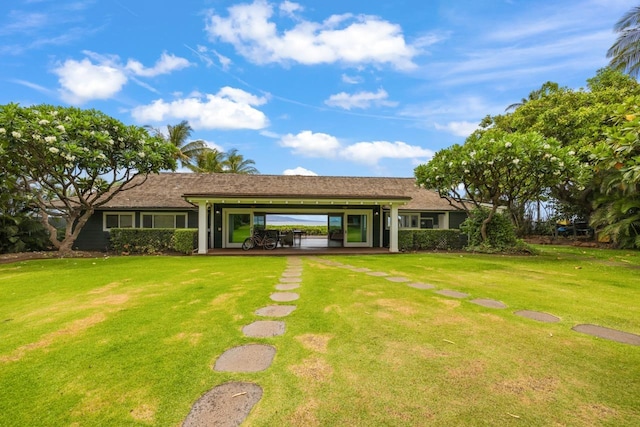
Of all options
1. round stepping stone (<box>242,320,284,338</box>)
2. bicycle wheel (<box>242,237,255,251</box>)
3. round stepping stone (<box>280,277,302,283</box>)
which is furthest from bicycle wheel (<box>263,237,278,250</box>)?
round stepping stone (<box>242,320,284,338</box>)

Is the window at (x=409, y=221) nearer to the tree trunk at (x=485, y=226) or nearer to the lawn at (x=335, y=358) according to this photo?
the tree trunk at (x=485, y=226)

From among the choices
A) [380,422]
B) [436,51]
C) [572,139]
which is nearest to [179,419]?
[380,422]

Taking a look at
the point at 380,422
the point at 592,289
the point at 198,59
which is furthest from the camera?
the point at 198,59

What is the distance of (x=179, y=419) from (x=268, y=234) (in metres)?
13.9

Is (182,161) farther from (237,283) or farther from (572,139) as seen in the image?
(572,139)

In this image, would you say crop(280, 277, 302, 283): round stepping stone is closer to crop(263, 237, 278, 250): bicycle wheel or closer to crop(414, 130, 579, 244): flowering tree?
crop(263, 237, 278, 250): bicycle wheel

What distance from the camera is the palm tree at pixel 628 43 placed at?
18328mm

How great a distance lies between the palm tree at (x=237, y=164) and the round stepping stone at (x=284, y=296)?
27.9m

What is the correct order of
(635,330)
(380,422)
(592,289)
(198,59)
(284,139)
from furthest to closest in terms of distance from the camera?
(284,139), (198,59), (592,289), (635,330), (380,422)

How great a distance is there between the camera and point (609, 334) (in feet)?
12.3

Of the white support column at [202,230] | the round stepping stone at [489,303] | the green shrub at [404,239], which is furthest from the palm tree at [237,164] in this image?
the round stepping stone at [489,303]

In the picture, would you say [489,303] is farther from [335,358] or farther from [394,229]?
[394,229]

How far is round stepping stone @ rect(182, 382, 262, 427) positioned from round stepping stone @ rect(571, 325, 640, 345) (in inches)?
153

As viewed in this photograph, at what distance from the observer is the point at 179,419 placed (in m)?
2.20
